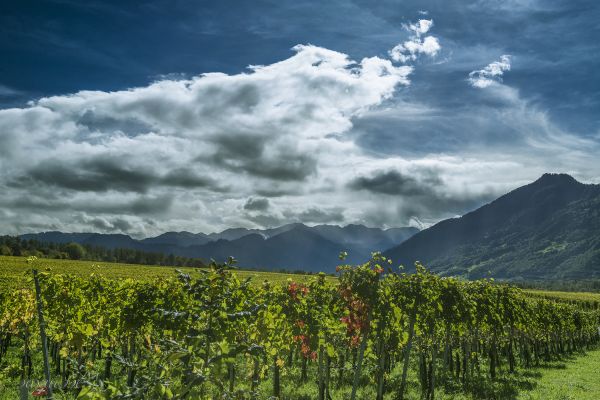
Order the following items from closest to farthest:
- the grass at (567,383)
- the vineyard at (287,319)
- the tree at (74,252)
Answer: the vineyard at (287,319) → the grass at (567,383) → the tree at (74,252)

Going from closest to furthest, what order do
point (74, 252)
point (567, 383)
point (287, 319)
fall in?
point (287, 319), point (567, 383), point (74, 252)

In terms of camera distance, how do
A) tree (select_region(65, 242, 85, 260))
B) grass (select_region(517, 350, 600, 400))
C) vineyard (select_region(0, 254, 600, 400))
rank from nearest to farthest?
1. vineyard (select_region(0, 254, 600, 400))
2. grass (select_region(517, 350, 600, 400))
3. tree (select_region(65, 242, 85, 260))

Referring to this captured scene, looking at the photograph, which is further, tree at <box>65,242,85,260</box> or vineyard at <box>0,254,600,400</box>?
tree at <box>65,242,85,260</box>

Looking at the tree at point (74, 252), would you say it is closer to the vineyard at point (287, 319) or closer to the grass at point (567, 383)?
the vineyard at point (287, 319)

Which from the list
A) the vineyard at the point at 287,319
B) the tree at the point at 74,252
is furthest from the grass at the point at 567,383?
the tree at the point at 74,252

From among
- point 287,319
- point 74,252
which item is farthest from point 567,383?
point 74,252

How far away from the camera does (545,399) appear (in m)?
22.8

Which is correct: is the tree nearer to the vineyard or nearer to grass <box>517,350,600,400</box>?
the vineyard

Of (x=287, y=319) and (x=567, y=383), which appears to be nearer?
(x=287, y=319)

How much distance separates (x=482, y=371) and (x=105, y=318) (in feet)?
95.3

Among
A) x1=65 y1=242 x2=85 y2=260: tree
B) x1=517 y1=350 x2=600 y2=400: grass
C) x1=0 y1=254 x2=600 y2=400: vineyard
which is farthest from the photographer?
x1=65 y1=242 x2=85 y2=260: tree

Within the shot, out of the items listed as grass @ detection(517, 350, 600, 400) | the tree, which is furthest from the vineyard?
the tree

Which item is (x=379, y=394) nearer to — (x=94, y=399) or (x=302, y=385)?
(x=302, y=385)

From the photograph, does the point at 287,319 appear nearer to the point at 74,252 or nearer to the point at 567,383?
the point at 567,383
